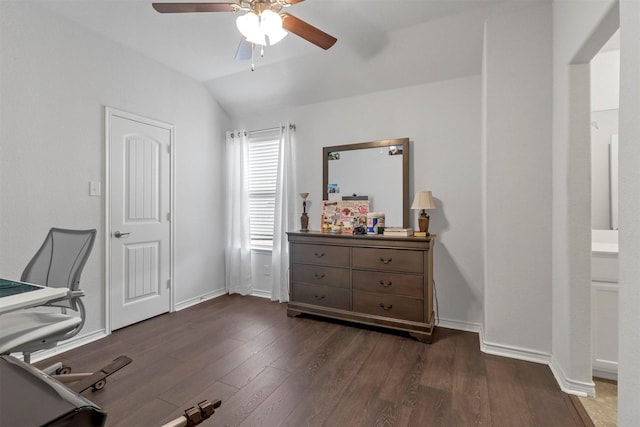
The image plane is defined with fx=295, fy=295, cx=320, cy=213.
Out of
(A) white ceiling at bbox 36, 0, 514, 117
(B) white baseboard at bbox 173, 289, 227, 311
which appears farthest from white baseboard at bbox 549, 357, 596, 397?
(B) white baseboard at bbox 173, 289, 227, 311

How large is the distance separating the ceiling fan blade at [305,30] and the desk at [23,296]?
191 cm

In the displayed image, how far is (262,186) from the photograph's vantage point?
13.1ft

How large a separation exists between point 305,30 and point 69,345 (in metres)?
3.08

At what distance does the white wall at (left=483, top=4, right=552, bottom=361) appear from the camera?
219 cm

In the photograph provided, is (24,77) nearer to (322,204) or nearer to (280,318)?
(322,204)

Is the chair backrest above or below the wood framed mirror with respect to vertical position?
below

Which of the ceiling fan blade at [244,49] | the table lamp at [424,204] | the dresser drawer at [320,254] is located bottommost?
the dresser drawer at [320,254]

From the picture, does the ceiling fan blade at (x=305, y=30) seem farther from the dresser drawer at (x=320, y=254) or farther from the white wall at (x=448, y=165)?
the dresser drawer at (x=320, y=254)

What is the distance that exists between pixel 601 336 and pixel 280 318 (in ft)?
8.51

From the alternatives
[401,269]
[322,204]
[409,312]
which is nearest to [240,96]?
[322,204]

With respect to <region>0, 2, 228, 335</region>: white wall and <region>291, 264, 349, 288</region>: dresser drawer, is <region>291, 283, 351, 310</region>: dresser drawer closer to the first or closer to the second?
<region>291, 264, 349, 288</region>: dresser drawer

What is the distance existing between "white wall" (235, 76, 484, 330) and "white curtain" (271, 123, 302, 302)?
1009 mm

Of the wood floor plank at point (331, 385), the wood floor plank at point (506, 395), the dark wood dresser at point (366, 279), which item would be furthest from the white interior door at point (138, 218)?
the wood floor plank at point (506, 395)

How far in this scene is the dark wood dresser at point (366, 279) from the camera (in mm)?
2609
